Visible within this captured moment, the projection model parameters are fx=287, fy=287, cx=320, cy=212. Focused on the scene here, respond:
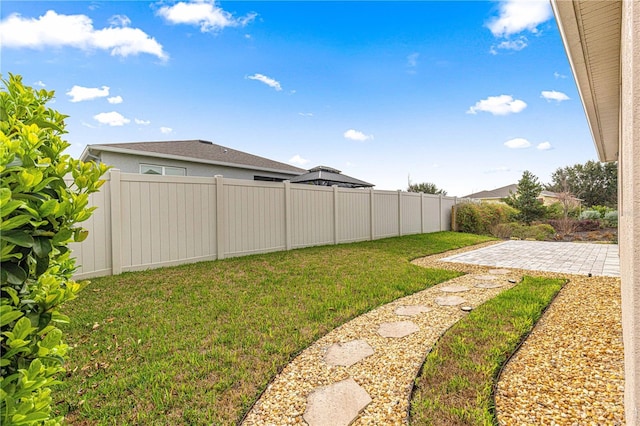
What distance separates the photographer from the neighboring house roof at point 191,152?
10.4 m

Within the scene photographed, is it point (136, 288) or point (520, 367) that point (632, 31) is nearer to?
point (520, 367)

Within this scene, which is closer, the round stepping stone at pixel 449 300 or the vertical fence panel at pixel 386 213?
the round stepping stone at pixel 449 300

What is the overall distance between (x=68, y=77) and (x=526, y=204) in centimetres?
2276

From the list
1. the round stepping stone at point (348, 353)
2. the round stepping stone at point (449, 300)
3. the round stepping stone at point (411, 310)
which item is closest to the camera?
the round stepping stone at point (348, 353)

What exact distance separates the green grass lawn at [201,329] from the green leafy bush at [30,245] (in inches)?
46.4

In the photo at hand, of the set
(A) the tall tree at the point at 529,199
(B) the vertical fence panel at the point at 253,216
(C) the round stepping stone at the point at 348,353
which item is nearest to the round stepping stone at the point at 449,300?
(C) the round stepping stone at the point at 348,353

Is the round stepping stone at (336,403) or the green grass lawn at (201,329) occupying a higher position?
the green grass lawn at (201,329)

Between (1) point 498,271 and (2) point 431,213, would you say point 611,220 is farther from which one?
(1) point 498,271

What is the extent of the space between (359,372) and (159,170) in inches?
456

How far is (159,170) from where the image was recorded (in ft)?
37.1

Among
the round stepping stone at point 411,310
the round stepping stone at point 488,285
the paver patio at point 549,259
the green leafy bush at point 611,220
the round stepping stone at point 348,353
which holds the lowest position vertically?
the round stepping stone at point 348,353

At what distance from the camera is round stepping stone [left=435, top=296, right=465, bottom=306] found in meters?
3.93

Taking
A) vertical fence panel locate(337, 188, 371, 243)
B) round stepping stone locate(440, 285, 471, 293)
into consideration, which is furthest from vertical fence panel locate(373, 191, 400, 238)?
round stepping stone locate(440, 285, 471, 293)

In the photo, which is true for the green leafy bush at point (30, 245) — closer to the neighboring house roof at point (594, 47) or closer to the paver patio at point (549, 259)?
the neighboring house roof at point (594, 47)
